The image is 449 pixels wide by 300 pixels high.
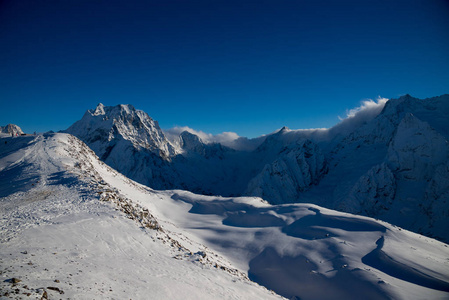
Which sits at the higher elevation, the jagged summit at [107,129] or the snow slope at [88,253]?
the jagged summit at [107,129]

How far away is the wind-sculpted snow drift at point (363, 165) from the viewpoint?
86675 millimetres

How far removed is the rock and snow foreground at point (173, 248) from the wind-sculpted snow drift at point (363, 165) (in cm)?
7376

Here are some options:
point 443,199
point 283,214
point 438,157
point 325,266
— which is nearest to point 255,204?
point 283,214

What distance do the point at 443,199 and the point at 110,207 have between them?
10511 cm

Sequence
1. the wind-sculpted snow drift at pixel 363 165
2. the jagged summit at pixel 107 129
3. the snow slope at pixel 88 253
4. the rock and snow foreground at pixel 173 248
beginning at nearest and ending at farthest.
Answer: the snow slope at pixel 88 253 < the rock and snow foreground at pixel 173 248 < the wind-sculpted snow drift at pixel 363 165 < the jagged summit at pixel 107 129

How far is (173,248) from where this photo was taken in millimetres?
15367

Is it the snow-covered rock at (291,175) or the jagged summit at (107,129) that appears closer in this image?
the snow-covered rock at (291,175)

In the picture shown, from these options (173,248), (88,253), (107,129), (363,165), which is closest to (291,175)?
(363,165)

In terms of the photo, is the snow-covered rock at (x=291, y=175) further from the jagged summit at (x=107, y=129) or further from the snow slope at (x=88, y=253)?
the snow slope at (x=88, y=253)

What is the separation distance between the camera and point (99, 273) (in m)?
9.69

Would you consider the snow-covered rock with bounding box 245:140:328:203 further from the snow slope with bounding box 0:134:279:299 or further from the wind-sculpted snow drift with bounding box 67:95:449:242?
the snow slope with bounding box 0:134:279:299

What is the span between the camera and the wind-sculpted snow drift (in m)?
86.7

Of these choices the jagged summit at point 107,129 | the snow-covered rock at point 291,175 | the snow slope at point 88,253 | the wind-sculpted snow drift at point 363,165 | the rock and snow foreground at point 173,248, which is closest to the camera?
the snow slope at point 88,253

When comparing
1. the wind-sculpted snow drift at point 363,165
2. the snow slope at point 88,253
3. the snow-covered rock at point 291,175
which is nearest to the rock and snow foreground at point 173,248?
the snow slope at point 88,253
